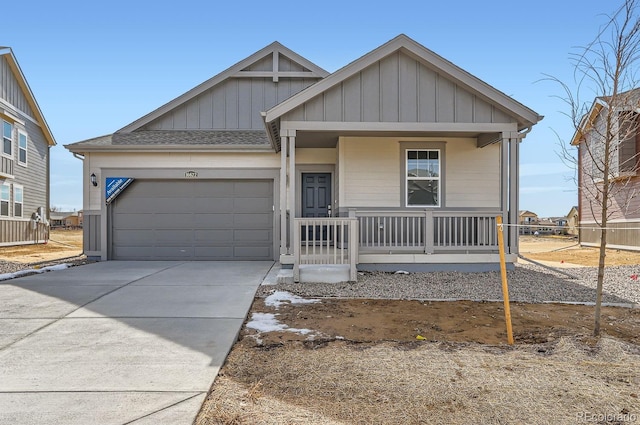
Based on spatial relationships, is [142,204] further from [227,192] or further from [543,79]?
[543,79]

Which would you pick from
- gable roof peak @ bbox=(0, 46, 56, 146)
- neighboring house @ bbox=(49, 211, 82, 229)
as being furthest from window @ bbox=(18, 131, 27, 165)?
neighboring house @ bbox=(49, 211, 82, 229)

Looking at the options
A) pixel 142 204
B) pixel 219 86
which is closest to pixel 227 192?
pixel 142 204

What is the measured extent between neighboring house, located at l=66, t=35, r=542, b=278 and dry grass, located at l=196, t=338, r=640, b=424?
385 cm

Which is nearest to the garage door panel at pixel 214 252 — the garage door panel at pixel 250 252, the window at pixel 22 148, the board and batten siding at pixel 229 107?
the garage door panel at pixel 250 252

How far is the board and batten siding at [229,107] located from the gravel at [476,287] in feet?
23.4

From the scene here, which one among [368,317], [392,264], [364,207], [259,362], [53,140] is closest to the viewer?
[259,362]

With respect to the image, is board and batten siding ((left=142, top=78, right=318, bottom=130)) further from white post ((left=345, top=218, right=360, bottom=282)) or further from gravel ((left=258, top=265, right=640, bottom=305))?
gravel ((left=258, top=265, right=640, bottom=305))

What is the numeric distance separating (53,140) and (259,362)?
21081mm

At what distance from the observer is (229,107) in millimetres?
12594

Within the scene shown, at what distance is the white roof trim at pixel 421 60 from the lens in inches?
299

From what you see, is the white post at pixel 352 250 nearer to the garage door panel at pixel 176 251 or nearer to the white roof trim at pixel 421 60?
the white roof trim at pixel 421 60

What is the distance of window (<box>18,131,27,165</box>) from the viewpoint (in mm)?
16300

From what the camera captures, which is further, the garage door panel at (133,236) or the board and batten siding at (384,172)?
the garage door panel at (133,236)

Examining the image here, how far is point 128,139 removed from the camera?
1091 centimetres
